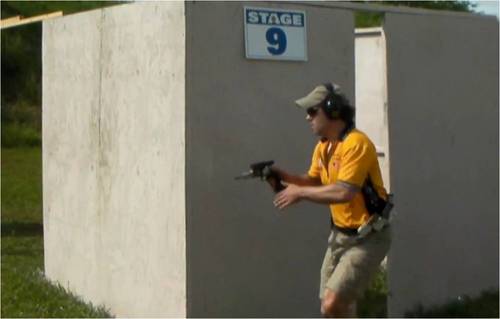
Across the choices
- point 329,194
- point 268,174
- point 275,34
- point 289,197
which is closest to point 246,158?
point 275,34

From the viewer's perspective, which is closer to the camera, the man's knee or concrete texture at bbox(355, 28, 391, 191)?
the man's knee

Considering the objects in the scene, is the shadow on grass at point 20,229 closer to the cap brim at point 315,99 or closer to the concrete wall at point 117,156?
the concrete wall at point 117,156

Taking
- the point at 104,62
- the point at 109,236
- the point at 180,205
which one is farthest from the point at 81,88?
the point at 180,205

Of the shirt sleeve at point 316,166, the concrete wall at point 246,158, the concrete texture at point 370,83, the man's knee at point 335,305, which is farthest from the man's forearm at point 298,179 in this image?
the concrete texture at point 370,83

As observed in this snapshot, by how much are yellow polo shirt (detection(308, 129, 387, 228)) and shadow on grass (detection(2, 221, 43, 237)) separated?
6.16 metres

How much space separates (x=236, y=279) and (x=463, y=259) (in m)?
2.38

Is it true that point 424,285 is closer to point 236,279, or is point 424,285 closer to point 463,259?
point 463,259

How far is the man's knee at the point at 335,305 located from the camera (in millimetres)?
Answer: 6559

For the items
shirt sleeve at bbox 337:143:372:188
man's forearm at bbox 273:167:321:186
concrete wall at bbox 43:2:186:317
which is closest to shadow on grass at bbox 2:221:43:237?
concrete wall at bbox 43:2:186:317

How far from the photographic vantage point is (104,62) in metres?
8.46

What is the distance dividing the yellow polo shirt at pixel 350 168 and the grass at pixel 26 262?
2532 millimetres

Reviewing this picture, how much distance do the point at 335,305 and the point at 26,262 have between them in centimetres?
460

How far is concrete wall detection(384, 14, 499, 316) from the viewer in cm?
868

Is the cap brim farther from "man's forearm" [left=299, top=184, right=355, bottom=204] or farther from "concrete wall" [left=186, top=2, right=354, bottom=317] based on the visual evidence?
"concrete wall" [left=186, top=2, right=354, bottom=317]
